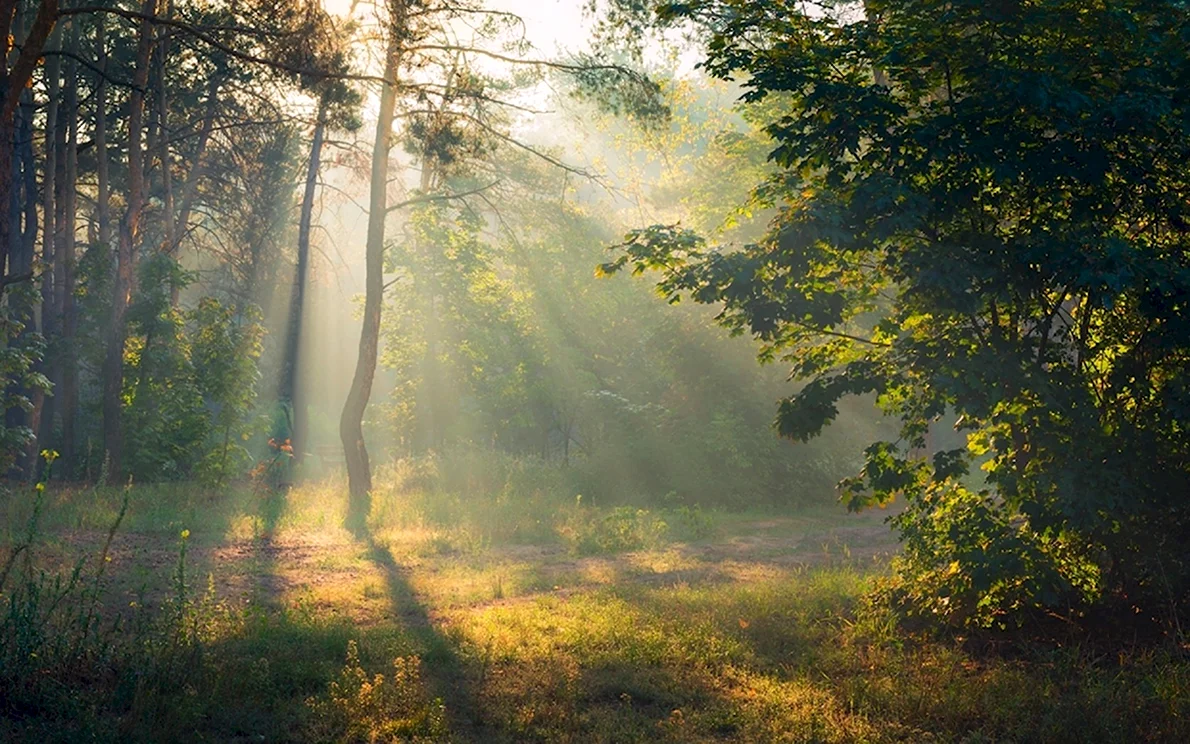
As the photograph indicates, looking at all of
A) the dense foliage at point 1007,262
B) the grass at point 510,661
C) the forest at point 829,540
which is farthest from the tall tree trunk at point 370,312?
the dense foliage at point 1007,262

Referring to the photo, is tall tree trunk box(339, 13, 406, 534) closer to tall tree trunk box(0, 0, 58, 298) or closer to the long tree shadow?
the long tree shadow

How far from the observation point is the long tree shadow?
6402 millimetres

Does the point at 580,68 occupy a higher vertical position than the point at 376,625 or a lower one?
higher

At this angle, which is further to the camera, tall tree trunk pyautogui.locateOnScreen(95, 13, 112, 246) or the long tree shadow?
tall tree trunk pyautogui.locateOnScreen(95, 13, 112, 246)

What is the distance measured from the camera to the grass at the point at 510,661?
19.8 feet

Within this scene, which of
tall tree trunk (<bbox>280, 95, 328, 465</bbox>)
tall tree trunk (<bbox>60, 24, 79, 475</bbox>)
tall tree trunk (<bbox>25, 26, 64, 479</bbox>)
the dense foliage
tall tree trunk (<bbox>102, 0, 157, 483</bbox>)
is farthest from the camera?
tall tree trunk (<bbox>280, 95, 328, 465</bbox>)

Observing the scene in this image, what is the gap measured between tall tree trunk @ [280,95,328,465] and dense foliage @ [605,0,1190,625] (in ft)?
69.2

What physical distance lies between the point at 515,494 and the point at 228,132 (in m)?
14.0

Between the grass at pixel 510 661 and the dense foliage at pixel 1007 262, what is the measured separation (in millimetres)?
882

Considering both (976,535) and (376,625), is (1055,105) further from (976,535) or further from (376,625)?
(376,625)

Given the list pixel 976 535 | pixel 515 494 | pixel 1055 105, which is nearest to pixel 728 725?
pixel 976 535

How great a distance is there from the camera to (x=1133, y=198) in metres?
7.67

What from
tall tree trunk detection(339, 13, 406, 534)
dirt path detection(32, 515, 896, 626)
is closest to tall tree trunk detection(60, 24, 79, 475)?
tall tree trunk detection(339, 13, 406, 534)

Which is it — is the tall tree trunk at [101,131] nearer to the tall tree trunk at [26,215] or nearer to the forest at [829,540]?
the tall tree trunk at [26,215]
